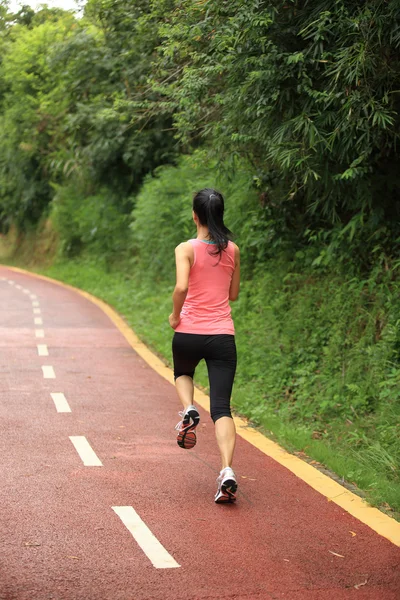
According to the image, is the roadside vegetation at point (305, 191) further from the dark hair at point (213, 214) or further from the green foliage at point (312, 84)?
the dark hair at point (213, 214)

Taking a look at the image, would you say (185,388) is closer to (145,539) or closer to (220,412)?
(220,412)

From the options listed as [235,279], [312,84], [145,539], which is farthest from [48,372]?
[145,539]

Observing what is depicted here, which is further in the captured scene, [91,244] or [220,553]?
[91,244]

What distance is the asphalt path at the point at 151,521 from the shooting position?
4.32 meters

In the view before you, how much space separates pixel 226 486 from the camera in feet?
18.7

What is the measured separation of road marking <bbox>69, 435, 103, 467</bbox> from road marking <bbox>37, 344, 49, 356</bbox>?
17.6 feet

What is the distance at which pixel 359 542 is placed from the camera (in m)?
5.13

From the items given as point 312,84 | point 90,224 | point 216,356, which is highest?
point 312,84

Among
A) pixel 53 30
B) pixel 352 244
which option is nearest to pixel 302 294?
pixel 352 244

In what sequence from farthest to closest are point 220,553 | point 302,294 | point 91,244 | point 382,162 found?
point 91,244
point 302,294
point 382,162
point 220,553

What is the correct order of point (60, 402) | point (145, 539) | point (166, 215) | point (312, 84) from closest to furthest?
point (145, 539), point (312, 84), point (60, 402), point (166, 215)

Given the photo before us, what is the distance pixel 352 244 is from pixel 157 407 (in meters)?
2.81

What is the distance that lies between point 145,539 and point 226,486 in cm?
88

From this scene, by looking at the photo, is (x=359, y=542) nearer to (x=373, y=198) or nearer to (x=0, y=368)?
(x=373, y=198)
